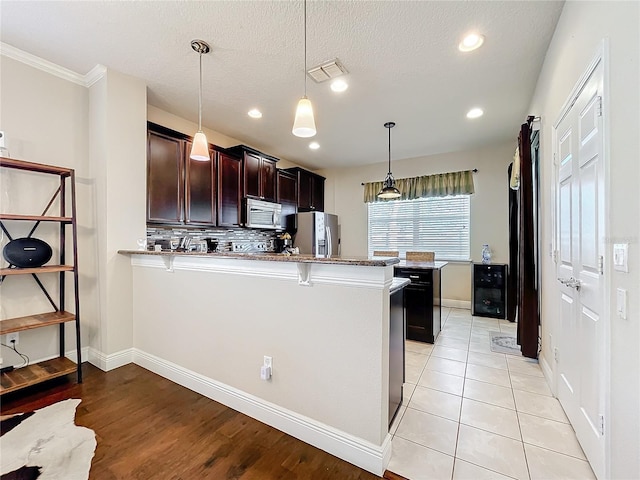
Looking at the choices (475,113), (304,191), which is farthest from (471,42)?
(304,191)

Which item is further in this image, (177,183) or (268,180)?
(268,180)

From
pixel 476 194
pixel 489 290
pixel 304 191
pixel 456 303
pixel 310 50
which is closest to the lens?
pixel 310 50

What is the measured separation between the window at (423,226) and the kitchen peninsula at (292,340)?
4219 millimetres

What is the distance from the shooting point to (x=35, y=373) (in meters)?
2.27

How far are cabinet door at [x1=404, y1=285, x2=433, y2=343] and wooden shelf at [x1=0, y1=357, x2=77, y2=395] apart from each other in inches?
129

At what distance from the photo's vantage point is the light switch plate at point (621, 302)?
44.4 inches

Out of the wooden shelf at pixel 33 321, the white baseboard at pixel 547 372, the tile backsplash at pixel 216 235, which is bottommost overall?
the white baseboard at pixel 547 372

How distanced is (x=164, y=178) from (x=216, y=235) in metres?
1.29

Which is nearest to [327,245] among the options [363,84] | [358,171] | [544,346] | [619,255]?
[358,171]

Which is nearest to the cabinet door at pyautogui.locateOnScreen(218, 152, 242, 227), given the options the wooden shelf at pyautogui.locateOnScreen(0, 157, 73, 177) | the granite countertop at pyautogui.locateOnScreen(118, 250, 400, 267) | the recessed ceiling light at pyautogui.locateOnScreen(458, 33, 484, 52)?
the wooden shelf at pyautogui.locateOnScreen(0, 157, 73, 177)

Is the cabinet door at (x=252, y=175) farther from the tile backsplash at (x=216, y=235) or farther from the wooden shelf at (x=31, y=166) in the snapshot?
the wooden shelf at (x=31, y=166)

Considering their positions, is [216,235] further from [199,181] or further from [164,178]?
[164,178]

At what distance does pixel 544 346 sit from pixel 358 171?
4430mm

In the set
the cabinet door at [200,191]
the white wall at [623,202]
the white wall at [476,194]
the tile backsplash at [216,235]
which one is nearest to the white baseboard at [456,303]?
the white wall at [476,194]
